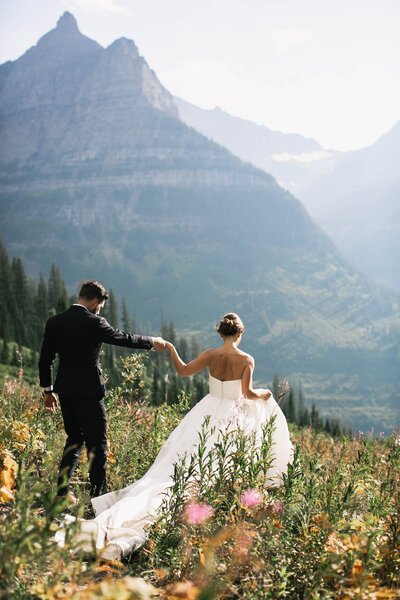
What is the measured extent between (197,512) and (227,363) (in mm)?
2963

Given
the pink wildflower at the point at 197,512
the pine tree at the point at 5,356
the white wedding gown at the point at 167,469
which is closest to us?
the pink wildflower at the point at 197,512

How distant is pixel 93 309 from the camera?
6.32 metres

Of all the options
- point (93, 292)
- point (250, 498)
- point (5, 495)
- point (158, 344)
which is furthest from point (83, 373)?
point (250, 498)

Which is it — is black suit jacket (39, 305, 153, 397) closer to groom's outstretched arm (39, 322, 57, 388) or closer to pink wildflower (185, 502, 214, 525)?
groom's outstretched arm (39, 322, 57, 388)

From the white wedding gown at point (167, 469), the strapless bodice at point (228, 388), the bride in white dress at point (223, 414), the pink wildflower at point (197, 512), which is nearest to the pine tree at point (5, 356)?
the bride in white dress at point (223, 414)

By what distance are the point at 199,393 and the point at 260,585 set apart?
87006 mm

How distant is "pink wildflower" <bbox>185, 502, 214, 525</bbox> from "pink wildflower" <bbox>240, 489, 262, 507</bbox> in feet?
0.92

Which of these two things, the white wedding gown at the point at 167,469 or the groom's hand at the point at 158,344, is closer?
the white wedding gown at the point at 167,469

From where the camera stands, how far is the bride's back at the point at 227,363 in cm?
707

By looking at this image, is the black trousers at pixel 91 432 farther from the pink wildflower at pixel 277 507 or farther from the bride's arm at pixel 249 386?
the pink wildflower at pixel 277 507

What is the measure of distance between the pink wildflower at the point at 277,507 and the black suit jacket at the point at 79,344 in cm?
245

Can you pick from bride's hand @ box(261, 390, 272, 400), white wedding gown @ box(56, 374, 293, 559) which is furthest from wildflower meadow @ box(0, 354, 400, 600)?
bride's hand @ box(261, 390, 272, 400)

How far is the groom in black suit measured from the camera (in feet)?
20.0

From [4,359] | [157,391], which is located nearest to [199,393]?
[157,391]
